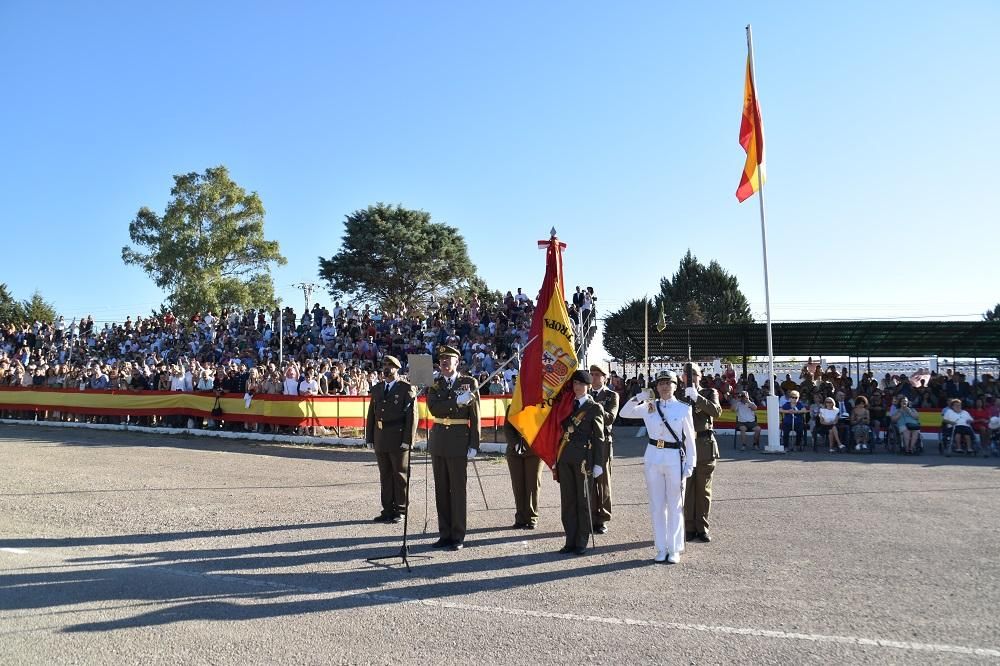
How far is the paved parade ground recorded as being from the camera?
476cm

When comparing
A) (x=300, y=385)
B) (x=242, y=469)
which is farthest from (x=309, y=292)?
(x=242, y=469)

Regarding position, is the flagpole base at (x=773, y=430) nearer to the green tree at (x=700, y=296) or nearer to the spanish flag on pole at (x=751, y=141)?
the spanish flag on pole at (x=751, y=141)

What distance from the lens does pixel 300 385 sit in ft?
62.3

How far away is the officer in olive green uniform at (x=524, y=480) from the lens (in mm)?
8430

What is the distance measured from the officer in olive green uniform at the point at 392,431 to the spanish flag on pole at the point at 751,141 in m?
10.8

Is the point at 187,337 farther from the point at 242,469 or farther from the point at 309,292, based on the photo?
the point at 242,469

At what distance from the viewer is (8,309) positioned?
71062mm

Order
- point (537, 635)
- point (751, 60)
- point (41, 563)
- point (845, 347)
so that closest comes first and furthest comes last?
1. point (537, 635)
2. point (41, 563)
3. point (751, 60)
4. point (845, 347)

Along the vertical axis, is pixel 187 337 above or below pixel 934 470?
above

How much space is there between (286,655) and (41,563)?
11.9 feet

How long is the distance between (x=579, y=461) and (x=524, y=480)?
51.1 inches

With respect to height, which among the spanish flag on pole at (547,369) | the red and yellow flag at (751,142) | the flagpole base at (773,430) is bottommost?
the flagpole base at (773,430)

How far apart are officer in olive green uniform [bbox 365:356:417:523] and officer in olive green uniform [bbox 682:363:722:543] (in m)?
3.26

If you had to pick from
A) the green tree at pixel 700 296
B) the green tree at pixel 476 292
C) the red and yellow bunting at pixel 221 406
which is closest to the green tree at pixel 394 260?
the green tree at pixel 476 292
